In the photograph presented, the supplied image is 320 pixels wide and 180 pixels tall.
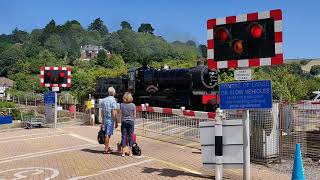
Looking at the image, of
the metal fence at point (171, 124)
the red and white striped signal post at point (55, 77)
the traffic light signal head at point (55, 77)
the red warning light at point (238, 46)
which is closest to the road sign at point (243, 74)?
the red warning light at point (238, 46)

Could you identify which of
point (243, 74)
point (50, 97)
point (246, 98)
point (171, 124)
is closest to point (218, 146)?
point (246, 98)

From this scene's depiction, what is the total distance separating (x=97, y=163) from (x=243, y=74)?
4392 mm

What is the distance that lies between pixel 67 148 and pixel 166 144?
9.85 ft

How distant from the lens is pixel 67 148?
1416 cm

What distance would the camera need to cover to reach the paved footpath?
9812mm

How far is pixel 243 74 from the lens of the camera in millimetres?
8625

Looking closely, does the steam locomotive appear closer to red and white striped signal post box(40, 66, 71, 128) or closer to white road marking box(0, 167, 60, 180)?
red and white striped signal post box(40, 66, 71, 128)

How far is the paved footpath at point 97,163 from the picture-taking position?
9.81 metres

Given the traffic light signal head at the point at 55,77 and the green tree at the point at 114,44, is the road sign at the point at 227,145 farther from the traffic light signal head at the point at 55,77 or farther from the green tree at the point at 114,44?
the green tree at the point at 114,44

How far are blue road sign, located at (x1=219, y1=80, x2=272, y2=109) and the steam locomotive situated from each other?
14.9 meters

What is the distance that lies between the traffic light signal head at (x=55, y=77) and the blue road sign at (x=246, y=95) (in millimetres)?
13929

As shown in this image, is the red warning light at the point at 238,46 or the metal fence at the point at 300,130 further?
the metal fence at the point at 300,130

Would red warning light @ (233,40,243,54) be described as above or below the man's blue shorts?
above

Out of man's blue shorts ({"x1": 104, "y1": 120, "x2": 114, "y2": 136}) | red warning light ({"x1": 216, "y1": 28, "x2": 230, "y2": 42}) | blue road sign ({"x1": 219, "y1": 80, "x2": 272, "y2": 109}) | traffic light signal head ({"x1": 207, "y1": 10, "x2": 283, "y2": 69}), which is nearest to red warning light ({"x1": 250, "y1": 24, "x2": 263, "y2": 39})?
traffic light signal head ({"x1": 207, "y1": 10, "x2": 283, "y2": 69})
